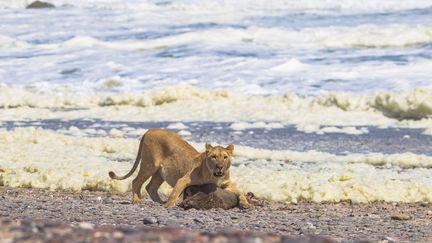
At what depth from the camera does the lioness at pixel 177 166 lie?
9.65 meters

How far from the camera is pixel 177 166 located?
33.6ft

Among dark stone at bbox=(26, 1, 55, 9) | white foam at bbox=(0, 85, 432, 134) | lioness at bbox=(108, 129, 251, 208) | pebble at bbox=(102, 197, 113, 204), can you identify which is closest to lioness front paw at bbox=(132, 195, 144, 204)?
lioness at bbox=(108, 129, 251, 208)

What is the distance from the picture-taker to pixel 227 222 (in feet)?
28.6

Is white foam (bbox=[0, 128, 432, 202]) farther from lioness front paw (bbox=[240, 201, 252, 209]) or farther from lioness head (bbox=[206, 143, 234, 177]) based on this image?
lioness head (bbox=[206, 143, 234, 177])

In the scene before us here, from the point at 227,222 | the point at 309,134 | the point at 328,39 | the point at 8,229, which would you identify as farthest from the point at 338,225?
the point at 328,39

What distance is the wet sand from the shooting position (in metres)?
8.15

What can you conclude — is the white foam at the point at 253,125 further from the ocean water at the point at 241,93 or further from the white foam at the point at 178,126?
the white foam at the point at 178,126

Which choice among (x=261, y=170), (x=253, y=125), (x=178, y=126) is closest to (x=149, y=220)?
(x=261, y=170)

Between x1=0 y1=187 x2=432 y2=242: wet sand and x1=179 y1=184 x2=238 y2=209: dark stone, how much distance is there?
5.5 inches

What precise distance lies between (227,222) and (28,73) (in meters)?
23.4

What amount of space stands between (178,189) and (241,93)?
1611cm

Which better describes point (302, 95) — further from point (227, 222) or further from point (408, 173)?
point (227, 222)

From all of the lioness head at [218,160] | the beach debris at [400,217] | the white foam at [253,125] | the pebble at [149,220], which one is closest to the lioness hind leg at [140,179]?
the lioness head at [218,160]

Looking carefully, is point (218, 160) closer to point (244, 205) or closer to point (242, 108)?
point (244, 205)
